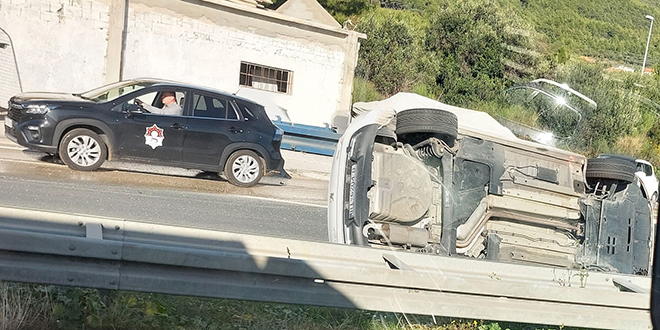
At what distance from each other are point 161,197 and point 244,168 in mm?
1989

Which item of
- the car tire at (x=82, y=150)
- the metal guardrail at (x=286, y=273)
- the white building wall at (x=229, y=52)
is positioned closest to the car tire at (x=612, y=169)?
the metal guardrail at (x=286, y=273)

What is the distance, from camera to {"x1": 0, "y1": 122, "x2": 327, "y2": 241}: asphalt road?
8.71 meters

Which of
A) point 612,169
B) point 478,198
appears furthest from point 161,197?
point 612,169

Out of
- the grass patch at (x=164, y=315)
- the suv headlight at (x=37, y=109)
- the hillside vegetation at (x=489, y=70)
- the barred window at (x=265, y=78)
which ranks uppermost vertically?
the hillside vegetation at (x=489, y=70)

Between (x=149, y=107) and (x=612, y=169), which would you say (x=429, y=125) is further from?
(x=149, y=107)

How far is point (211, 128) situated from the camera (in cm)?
1129

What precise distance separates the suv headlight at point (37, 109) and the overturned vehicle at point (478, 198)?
19.7 ft

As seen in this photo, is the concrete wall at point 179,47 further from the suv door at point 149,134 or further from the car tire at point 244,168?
the car tire at point 244,168

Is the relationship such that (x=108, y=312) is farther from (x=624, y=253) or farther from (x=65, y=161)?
(x=65, y=161)

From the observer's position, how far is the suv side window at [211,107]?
11.3 metres

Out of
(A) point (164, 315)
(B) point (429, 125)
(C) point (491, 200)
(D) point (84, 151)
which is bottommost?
(A) point (164, 315)

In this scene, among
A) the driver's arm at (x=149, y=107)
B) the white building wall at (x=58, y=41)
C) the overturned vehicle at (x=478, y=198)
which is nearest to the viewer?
the overturned vehicle at (x=478, y=198)

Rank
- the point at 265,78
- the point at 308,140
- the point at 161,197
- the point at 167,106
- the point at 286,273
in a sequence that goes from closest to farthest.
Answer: the point at 286,273
the point at 161,197
the point at 167,106
the point at 308,140
the point at 265,78

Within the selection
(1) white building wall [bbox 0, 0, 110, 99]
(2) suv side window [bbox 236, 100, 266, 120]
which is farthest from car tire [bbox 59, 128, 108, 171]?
(1) white building wall [bbox 0, 0, 110, 99]
